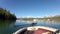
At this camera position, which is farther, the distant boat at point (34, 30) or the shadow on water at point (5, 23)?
the shadow on water at point (5, 23)

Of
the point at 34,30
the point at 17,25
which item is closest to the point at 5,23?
the point at 17,25

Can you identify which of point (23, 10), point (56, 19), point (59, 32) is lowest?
point (59, 32)

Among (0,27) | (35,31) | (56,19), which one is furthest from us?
(0,27)

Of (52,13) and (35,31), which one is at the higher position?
(52,13)

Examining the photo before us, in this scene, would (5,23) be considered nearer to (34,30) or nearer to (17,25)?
(17,25)

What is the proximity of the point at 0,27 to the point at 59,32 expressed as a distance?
153 cm

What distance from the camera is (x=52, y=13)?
11.0ft

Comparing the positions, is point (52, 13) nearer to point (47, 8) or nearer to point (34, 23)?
point (47, 8)

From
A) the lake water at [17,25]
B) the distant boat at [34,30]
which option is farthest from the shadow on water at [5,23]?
the distant boat at [34,30]

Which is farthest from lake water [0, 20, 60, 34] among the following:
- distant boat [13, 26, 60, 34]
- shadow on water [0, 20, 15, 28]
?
distant boat [13, 26, 60, 34]

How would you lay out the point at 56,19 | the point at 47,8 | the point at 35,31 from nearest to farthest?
the point at 35,31 → the point at 47,8 → the point at 56,19

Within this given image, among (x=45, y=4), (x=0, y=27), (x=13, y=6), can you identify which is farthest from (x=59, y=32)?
(x=0, y=27)

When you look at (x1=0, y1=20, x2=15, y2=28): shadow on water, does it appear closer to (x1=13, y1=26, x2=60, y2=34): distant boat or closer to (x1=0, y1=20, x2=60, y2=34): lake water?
(x1=0, y1=20, x2=60, y2=34): lake water

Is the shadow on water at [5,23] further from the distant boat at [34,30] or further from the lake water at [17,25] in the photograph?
the distant boat at [34,30]
